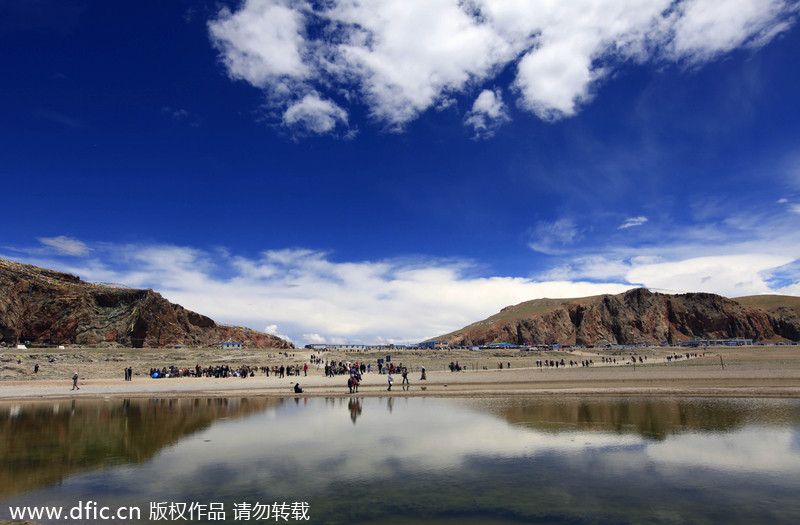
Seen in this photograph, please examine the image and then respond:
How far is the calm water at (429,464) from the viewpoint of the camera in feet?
29.9

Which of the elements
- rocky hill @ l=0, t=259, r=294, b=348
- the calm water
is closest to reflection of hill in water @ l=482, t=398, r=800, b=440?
the calm water

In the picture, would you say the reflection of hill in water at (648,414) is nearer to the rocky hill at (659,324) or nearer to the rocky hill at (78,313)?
the rocky hill at (78,313)

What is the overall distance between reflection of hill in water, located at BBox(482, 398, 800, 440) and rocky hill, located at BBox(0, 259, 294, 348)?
8797 cm

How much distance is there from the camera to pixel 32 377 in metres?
41.5

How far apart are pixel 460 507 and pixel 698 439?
37.8 ft

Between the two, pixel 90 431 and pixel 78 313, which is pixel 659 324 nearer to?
pixel 78 313

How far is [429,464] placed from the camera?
12.7 metres

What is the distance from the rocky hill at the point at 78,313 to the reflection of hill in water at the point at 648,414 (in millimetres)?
87968

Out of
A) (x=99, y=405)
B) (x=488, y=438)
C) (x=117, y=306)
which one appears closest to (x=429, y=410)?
(x=488, y=438)

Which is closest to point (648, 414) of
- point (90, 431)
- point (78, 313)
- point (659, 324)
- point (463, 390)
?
point (463, 390)

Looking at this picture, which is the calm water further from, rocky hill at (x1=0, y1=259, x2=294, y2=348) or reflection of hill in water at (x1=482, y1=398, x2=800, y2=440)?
rocky hill at (x1=0, y1=259, x2=294, y2=348)

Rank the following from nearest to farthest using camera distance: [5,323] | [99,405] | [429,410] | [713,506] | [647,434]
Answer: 1. [713,506]
2. [647,434]
3. [429,410]
4. [99,405]
5. [5,323]

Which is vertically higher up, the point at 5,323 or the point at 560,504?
the point at 5,323

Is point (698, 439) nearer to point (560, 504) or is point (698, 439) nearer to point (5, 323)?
point (560, 504)
